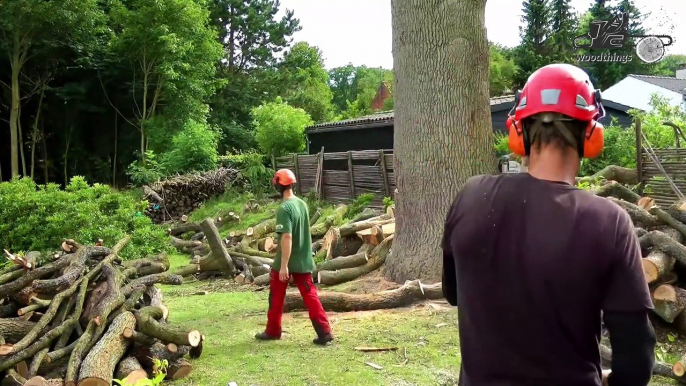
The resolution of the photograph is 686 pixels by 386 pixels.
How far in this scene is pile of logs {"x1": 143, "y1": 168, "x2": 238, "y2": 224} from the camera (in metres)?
19.1

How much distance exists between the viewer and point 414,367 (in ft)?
17.8

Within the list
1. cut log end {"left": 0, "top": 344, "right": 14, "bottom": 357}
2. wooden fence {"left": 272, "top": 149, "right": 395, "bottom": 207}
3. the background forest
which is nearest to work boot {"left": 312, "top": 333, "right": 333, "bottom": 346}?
cut log end {"left": 0, "top": 344, "right": 14, "bottom": 357}

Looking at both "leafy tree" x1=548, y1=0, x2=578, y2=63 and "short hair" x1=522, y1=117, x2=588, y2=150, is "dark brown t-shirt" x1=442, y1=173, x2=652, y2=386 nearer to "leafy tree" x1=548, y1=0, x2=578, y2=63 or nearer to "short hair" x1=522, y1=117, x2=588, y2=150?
"short hair" x1=522, y1=117, x2=588, y2=150

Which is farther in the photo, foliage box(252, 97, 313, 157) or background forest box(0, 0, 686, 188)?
background forest box(0, 0, 686, 188)

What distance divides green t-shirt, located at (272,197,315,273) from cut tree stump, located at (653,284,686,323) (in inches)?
127

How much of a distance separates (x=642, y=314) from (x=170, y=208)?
750 inches

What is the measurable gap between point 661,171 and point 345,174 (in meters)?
8.37

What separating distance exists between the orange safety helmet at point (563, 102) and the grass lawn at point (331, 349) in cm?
361

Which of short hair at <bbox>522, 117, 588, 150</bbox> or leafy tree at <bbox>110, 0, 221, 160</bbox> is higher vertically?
leafy tree at <bbox>110, 0, 221, 160</bbox>

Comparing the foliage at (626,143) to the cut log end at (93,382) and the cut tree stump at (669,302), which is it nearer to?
the cut tree stump at (669,302)

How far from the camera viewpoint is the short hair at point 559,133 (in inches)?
70.5

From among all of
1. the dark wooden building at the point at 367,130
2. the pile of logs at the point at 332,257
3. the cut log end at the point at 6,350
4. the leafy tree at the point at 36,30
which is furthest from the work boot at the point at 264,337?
the leafy tree at the point at 36,30

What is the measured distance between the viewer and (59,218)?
960 cm

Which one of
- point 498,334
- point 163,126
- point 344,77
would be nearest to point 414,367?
point 498,334
